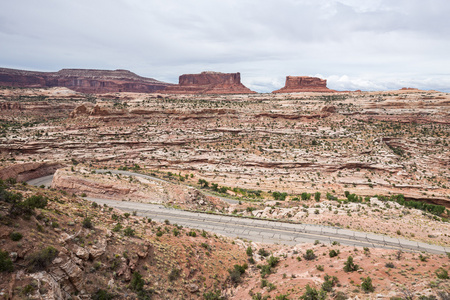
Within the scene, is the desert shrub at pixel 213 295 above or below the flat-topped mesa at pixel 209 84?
below

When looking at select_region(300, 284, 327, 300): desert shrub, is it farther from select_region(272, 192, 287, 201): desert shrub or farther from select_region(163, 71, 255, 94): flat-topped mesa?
select_region(163, 71, 255, 94): flat-topped mesa

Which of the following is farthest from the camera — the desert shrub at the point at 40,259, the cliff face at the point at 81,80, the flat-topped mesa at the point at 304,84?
the cliff face at the point at 81,80

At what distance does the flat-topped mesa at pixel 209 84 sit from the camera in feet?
505

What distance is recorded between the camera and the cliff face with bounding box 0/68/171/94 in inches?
5891

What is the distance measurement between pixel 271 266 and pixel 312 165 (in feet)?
92.9

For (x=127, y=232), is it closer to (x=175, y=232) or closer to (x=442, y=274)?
(x=175, y=232)

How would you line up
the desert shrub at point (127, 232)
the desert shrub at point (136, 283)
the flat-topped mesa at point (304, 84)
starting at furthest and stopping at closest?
the flat-topped mesa at point (304, 84), the desert shrub at point (127, 232), the desert shrub at point (136, 283)

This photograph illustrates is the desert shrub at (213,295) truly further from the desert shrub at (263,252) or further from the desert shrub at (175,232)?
the desert shrub at (263,252)

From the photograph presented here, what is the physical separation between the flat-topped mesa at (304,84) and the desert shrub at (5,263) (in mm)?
128611

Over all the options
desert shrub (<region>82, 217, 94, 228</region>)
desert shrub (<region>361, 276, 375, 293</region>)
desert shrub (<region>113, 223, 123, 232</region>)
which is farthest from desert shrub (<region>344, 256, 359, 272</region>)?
desert shrub (<region>82, 217, 94, 228</region>)

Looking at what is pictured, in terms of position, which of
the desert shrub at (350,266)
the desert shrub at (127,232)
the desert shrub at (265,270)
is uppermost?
the desert shrub at (127,232)

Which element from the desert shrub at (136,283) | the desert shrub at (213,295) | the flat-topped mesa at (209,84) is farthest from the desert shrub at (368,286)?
the flat-topped mesa at (209,84)

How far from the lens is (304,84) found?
12800 centimetres

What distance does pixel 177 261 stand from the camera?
13.0 meters
